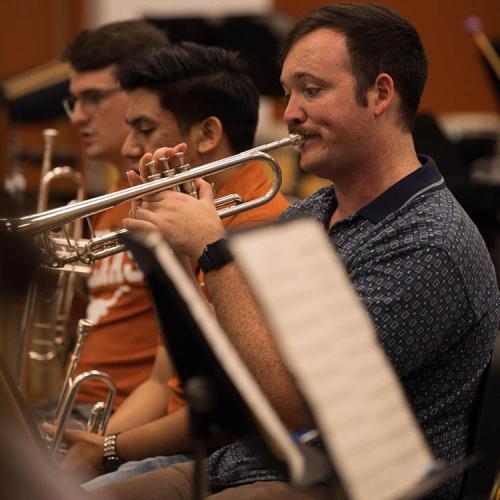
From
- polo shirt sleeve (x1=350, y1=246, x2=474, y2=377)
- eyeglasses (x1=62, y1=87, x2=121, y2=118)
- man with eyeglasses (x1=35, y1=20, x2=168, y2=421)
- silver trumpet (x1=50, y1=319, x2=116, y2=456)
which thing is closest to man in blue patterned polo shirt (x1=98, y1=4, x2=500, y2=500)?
polo shirt sleeve (x1=350, y1=246, x2=474, y2=377)

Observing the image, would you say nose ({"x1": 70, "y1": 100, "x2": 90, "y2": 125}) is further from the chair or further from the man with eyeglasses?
the chair

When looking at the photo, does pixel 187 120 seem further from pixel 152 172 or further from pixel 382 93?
pixel 382 93

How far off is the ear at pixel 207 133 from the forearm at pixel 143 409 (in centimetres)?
61

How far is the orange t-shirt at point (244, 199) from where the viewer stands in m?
2.23

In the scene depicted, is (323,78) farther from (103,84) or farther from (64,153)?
(64,153)

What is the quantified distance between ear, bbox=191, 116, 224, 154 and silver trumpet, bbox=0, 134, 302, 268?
0.29 meters

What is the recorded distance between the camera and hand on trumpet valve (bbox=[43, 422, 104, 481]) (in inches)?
86.3

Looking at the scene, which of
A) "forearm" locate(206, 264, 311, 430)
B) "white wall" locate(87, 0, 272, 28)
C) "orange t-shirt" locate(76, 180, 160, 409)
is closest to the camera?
"forearm" locate(206, 264, 311, 430)

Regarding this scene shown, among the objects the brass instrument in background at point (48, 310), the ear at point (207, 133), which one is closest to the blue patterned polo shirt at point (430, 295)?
the ear at point (207, 133)

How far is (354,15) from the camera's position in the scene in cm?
193

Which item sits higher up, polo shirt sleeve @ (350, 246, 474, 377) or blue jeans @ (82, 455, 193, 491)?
polo shirt sleeve @ (350, 246, 474, 377)

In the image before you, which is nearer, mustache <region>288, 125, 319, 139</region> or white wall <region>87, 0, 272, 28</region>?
mustache <region>288, 125, 319, 139</region>

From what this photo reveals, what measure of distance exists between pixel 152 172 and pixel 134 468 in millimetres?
681

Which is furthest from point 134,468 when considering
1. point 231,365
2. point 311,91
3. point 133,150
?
point 231,365
